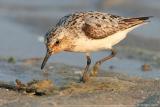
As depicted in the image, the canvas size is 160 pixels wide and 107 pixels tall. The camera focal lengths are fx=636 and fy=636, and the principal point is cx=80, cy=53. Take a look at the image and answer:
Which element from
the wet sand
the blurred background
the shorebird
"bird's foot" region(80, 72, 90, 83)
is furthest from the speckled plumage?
the blurred background

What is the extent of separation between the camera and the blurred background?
12.8 m

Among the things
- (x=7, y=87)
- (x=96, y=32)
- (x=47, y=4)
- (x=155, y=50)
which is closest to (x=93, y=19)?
(x=96, y=32)

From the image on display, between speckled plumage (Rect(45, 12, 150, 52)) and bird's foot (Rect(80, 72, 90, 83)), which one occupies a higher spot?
speckled plumage (Rect(45, 12, 150, 52))

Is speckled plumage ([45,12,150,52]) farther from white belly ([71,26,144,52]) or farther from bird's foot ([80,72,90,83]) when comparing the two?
bird's foot ([80,72,90,83])

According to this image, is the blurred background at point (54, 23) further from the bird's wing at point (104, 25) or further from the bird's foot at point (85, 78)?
the bird's foot at point (85, 78)

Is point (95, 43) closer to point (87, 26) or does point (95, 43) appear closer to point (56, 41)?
point (87, 26)

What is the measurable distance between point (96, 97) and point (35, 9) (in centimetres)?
997

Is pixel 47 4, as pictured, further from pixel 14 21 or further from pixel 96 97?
pixel 96 97

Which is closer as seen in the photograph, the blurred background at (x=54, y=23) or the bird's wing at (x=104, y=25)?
the bird's wing at (x=104, y=25)

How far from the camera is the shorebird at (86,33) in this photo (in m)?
9.49

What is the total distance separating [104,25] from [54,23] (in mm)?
6219

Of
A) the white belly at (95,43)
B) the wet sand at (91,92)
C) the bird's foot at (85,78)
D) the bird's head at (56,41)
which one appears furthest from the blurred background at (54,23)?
the bird's head at (56,41)

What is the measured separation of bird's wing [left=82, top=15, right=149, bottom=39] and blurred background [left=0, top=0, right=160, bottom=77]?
157 cm

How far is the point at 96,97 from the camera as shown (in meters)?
8.24
